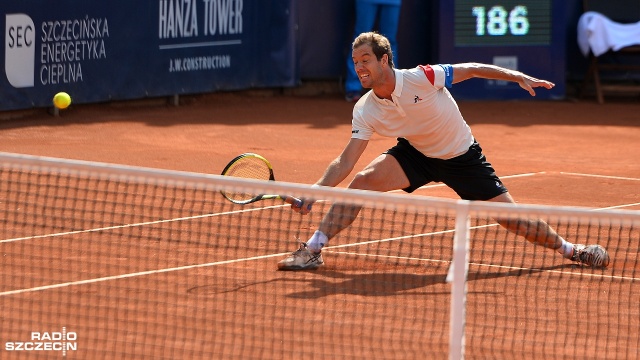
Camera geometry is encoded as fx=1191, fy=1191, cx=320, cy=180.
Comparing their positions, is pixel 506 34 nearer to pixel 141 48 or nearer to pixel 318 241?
pixel 141 48

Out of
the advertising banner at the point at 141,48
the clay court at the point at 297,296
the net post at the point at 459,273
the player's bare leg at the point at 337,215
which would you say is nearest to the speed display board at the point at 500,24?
the advertising banner at the point at 141,48

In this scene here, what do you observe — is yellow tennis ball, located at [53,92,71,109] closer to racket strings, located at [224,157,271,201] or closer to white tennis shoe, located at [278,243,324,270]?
racket strings, located at [224,157,271,201]

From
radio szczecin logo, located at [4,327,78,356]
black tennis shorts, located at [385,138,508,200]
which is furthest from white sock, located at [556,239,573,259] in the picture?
radio szczecin logo, located at [4,327,78,356]

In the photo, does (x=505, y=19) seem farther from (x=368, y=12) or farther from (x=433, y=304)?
(x=433, y=304)

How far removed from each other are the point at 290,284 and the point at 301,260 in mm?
334

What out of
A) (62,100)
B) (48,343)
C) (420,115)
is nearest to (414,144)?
(420,115)

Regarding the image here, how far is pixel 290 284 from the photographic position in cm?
632

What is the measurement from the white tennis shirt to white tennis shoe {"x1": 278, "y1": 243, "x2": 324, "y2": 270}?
699 mm

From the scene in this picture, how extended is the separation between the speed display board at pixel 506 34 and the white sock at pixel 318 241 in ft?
28.7

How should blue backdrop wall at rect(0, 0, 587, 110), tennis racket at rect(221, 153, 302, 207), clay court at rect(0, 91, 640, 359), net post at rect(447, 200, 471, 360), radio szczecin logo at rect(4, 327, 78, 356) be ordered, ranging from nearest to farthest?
1. net post at rect(447, 200, 471, 360)
2. radio szczecin logo at rect(4, 327, 78, 356)
3. clay court at rect(0, 91, 640, 359)
4. tennis racket at rect(221, 153, 302, 207)
5. blue backdrop wall at rect(0, 0, 587, 110)

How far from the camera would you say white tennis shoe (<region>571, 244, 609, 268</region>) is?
6.69 m

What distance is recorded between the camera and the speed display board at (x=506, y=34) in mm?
14969

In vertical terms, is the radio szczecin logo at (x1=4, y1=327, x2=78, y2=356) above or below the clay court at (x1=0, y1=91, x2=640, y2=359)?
above

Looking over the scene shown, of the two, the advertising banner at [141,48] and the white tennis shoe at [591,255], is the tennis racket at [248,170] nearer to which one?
the white tennis shoe at [591,255]
